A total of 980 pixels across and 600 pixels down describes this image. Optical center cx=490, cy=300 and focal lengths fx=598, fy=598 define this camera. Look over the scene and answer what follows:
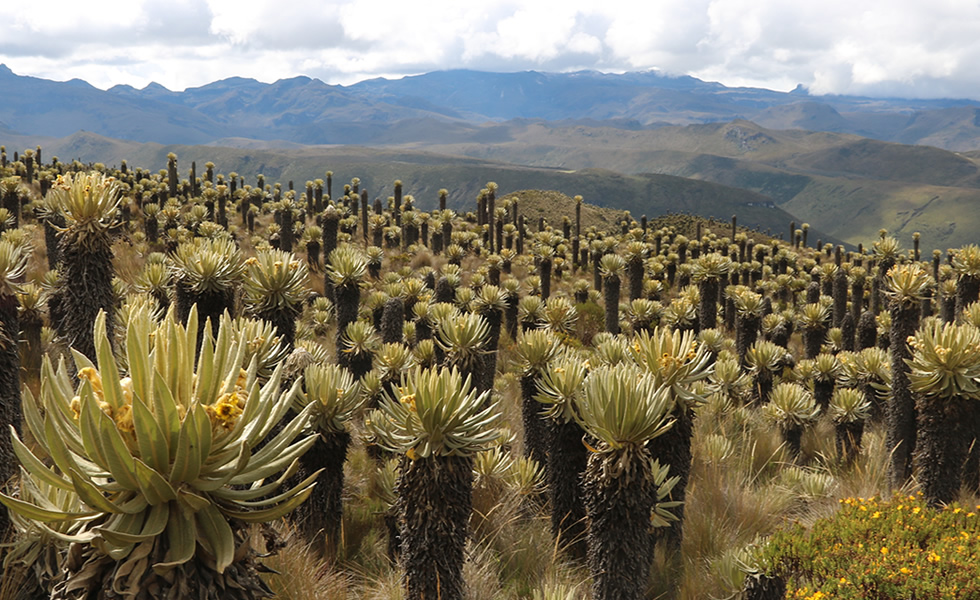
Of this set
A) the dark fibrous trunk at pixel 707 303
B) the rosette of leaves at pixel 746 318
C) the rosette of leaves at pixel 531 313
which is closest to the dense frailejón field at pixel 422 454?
the rosette of leaves at pixel 531 313

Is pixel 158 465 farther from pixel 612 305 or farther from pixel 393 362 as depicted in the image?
pixel 612 305

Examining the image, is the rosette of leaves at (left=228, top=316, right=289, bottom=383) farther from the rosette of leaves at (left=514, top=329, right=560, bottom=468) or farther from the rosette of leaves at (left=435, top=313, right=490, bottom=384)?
the rosette of leaves at (left=514, top=329, right=560, bottom=468)

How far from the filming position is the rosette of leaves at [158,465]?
176 cm

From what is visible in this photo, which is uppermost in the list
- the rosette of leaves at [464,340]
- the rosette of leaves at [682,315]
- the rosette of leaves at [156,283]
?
the rosette of leaves at [156,283]

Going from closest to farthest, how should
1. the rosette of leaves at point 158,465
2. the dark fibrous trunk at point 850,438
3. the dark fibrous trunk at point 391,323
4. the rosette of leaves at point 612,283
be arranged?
the rosette of leaves at point 158,465 → the dark fibrous trunk at point 850,438 → the dark fibrous trunk at point 391,323 → the rosette of leaves at point 612,283

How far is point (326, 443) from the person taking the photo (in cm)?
468

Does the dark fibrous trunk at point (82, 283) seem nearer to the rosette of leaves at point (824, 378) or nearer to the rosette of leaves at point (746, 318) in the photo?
the rosette of leaves at point (824, 378)

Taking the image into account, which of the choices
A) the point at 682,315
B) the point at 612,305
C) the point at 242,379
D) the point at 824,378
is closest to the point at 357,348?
the point at 242,379

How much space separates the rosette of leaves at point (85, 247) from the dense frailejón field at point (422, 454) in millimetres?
23

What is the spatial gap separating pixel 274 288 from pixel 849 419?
27.0 feet

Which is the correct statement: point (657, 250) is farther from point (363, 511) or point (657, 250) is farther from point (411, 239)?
point (363, 511)

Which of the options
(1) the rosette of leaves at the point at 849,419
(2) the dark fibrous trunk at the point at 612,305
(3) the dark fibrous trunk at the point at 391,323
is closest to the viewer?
(1) the rosette of leaves at the point at 849,419

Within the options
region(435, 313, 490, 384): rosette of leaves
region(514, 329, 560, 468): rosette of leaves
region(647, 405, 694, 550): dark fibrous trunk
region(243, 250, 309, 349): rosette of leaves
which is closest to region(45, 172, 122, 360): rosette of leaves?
region(243, 250, 309, 349): rosette of leaves

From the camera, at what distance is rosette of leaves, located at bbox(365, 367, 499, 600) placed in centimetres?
360
